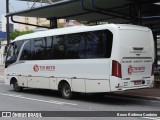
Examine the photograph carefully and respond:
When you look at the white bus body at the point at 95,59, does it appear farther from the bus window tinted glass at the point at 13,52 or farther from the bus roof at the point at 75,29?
the bus window tinted glass at the point at 13,52

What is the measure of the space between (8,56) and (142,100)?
27.4 feet

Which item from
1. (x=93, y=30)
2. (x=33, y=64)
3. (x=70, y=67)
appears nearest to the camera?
(x=93, y=30)

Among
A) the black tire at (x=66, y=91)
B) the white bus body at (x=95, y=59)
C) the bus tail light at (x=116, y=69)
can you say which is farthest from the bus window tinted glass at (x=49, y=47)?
the bus tail light at (x=116, y=69)

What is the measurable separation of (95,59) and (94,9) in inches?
194

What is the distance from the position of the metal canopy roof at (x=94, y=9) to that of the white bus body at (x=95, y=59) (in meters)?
2.94

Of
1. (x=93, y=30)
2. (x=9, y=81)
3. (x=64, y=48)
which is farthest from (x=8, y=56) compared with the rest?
(x=93, y=30)

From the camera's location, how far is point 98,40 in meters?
15.5

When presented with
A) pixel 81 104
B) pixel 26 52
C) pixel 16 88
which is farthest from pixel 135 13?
pixel 16 88

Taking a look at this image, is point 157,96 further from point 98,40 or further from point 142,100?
point 98,40

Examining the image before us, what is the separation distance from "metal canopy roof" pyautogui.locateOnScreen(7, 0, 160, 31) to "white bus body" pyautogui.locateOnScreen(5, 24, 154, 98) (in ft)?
9.64

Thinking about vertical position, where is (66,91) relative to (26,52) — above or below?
below

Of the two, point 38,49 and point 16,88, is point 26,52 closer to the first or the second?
point 38,49

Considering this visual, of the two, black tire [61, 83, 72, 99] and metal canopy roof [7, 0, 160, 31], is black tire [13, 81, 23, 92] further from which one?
black tire [61, 83, 72, 99]

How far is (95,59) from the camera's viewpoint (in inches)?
615
